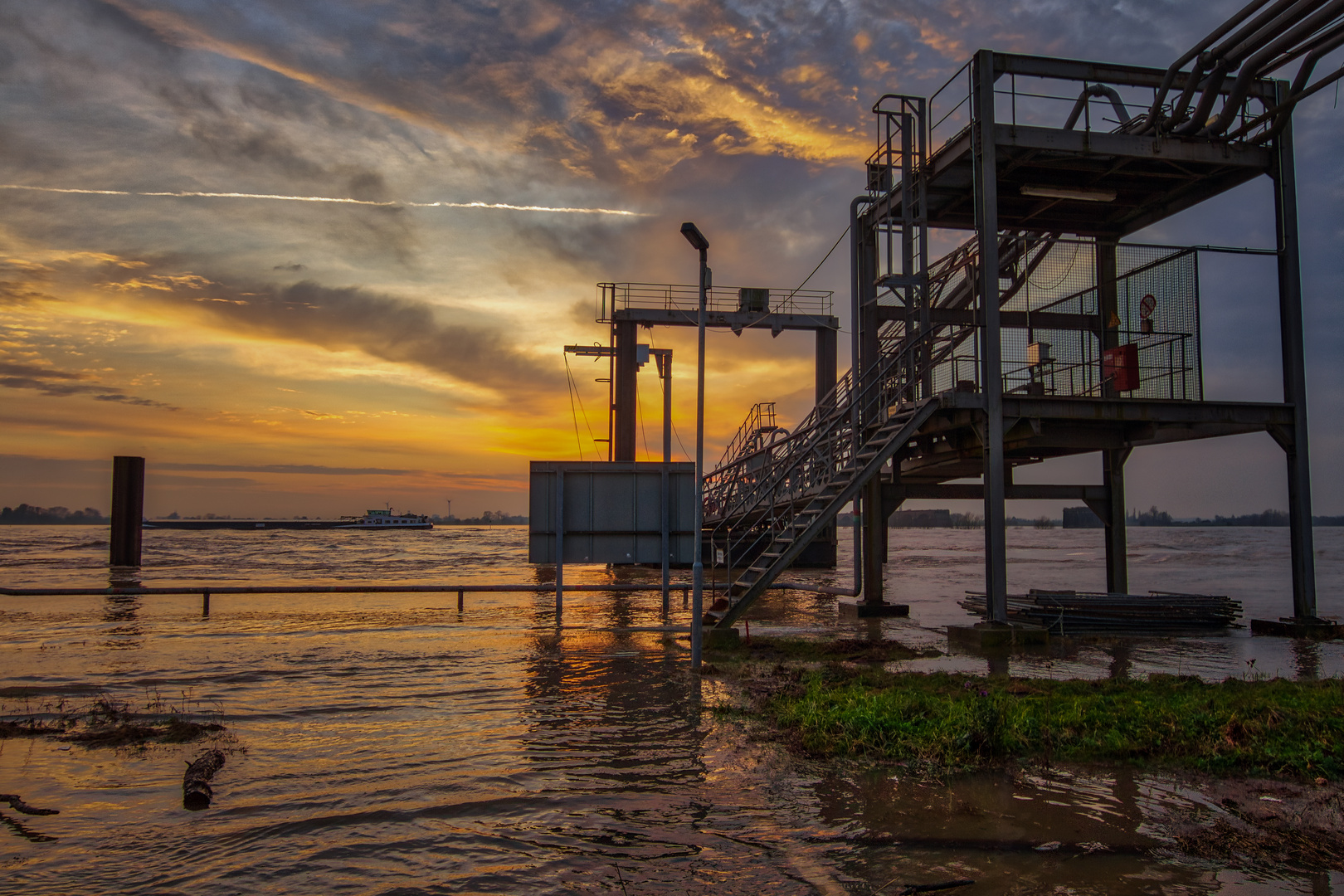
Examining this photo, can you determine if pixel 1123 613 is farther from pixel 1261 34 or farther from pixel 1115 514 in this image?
pixel 1261 34

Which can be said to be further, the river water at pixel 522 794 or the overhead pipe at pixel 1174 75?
the overhead pipe at pixel 1174 75

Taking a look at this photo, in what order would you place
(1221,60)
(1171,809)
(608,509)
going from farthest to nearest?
(608,509) < (1221,60) < (1171,809)

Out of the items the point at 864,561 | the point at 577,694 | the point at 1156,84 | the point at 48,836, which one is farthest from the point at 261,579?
the point at 1156,84

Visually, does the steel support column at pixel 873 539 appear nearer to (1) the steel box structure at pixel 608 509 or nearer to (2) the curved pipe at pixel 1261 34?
(1) the steel box structure at pixel 608 509

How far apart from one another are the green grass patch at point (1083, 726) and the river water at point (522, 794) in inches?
20.8

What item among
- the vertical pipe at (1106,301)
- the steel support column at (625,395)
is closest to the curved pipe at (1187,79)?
the vertical pipe at (1106,301)

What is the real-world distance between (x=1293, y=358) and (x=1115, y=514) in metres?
4.86

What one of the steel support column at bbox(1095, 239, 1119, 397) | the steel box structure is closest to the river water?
the steel box structure

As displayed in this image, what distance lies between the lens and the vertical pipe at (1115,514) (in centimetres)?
1992

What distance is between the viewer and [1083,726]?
827 cm

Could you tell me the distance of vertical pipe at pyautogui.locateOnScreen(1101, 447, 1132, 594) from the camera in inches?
784

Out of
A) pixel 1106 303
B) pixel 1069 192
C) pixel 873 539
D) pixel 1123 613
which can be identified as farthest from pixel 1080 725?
pixel 1106 303

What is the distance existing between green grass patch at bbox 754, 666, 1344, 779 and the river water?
0.53 m

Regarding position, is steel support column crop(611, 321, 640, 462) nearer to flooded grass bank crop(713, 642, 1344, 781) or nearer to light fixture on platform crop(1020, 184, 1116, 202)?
light fixture on platform crop(1020, 184, 1116, 202)
